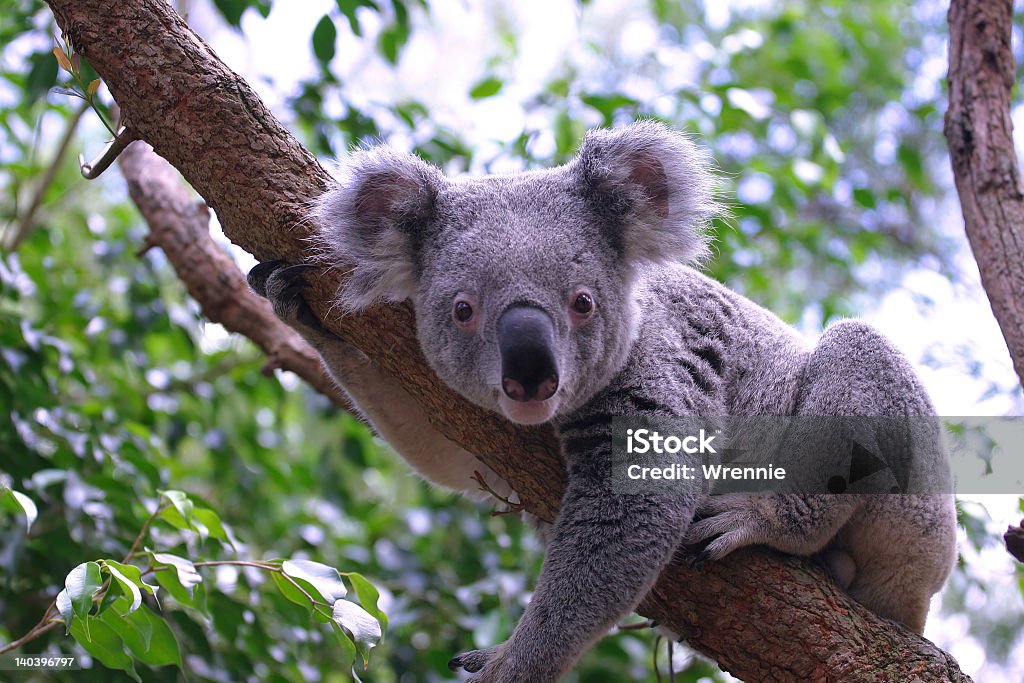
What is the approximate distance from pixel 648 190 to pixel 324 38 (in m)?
1.43

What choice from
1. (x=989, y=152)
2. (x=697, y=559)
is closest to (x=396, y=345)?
(x=697, y=559)

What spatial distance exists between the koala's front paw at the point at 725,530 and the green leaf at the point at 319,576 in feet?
3.43

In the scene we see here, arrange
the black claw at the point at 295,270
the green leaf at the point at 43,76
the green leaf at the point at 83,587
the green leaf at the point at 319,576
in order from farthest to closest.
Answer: the green leaf at the point at 43,76 < the black claw at the point at 295,270 < the green leaf at the point at 319,576 < the green leaf at the point at 83,587

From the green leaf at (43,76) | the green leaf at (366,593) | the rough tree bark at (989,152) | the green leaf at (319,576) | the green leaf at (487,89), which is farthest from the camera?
the green leaf at (487,89)

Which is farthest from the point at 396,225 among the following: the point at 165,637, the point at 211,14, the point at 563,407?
the point at 211,14

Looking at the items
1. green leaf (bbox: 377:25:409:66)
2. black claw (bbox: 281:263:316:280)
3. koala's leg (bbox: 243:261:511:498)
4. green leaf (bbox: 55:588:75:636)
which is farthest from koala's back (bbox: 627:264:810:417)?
green leaf (bbox: 55:588:75:636)

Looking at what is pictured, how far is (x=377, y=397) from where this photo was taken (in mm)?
3135

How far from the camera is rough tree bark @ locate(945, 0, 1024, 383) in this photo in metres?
2.95

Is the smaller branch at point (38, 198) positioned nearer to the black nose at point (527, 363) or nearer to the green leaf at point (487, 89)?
the green leaf at point (487, 89)

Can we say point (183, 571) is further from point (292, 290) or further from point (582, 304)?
point (582, 304)

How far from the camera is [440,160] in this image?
→ 4348 millimetres

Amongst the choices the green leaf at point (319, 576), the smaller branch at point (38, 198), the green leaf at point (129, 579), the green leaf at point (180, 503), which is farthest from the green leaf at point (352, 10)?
the green leaf at point (129, 579)

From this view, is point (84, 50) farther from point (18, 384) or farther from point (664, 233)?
point (664, 233)

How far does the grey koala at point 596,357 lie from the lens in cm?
249
